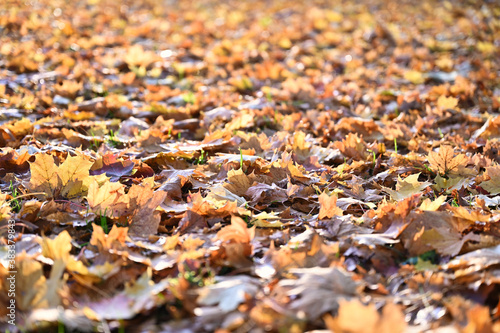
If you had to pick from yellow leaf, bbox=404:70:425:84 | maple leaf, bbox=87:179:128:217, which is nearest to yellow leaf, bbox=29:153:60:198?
maple leaf, bbox=87:179:128:217

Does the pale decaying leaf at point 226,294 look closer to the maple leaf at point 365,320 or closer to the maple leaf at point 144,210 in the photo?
the maple leaf at point 365,320

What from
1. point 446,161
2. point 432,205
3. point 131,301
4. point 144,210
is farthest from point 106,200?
point 446,161

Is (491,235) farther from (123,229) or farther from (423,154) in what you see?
(123,229)

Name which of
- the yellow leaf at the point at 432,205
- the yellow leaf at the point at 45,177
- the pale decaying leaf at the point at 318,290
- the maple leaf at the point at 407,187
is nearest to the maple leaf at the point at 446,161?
the maple leaf at the point at 407,187

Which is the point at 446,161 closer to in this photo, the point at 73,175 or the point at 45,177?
the point at 73,175

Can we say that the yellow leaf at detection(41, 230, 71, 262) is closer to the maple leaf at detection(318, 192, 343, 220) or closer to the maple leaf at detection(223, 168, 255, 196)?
the maple leaf at detection(223, 168, 255, 196)
